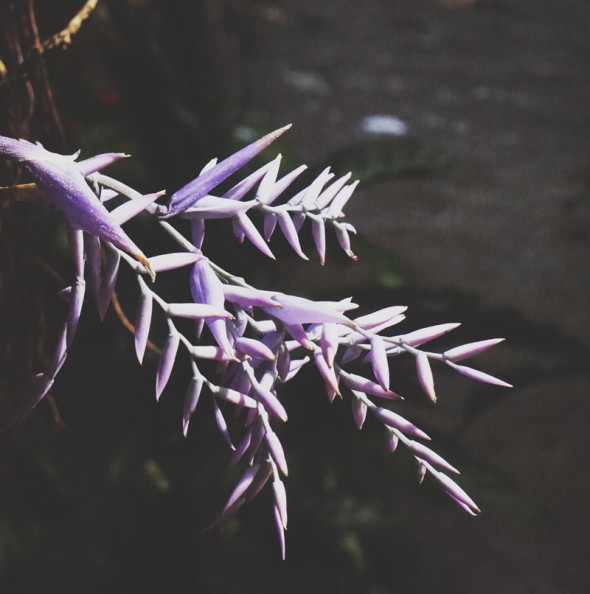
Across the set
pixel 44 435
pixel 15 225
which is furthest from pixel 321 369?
pixel 44 435

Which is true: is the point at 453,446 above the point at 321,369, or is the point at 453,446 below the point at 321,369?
below

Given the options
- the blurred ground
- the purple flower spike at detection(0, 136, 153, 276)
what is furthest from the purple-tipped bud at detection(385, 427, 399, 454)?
the blurred ground

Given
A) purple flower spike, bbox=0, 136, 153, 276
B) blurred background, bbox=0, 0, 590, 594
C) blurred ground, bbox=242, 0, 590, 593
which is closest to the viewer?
purple flower spike, bbox=0, 136, 153, 276

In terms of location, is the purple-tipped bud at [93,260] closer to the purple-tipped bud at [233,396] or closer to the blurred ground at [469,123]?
the purple-tipped bud at [233,396]

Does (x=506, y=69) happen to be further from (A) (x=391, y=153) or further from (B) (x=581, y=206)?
(A) (x=391, y=153)

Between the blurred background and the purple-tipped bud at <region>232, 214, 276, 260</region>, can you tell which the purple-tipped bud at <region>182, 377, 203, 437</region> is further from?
the blurred background

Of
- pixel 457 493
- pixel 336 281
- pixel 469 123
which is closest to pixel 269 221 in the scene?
pixel 457 493

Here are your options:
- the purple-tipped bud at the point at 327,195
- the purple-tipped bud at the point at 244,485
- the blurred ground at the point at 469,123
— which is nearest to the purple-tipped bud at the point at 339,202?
the purple-tipped bud at the point at 327,195
